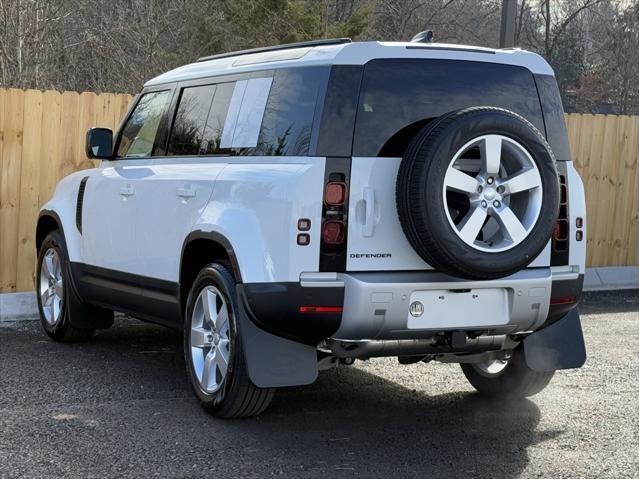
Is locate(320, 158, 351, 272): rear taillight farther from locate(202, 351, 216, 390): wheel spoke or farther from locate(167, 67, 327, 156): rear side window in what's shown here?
locate(202, 351, 216, 390): wheel spoke

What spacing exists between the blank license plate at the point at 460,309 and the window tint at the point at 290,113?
0.98 meters

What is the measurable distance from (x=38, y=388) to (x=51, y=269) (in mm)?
1949

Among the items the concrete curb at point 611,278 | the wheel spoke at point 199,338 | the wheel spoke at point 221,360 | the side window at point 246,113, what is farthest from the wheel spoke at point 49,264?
the concrete curb at point 611,278

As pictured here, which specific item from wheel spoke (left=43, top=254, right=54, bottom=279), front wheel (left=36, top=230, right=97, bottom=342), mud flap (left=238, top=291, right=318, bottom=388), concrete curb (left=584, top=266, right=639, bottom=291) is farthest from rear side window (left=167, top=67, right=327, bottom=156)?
concrete curb (left=584, top=266, right=639, bottom=291)

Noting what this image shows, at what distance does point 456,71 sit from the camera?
5.68 meters

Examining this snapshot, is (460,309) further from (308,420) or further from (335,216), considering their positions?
(308,420)

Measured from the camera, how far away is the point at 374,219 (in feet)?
17.6

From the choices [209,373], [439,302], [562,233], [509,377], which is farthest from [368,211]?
[509,377]

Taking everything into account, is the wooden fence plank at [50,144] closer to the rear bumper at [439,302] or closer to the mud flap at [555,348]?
the rear bumper at [439,302]

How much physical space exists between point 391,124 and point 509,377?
6.50ft

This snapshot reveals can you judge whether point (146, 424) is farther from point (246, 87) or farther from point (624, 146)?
point (624, 146)

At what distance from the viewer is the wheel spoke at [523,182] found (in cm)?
536

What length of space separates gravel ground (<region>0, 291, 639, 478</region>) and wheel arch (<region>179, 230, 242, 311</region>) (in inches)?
28.9

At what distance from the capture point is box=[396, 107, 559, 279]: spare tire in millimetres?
5168
